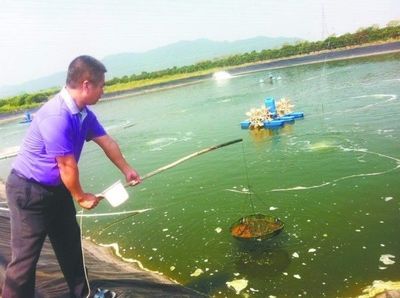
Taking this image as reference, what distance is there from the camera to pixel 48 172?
3.53 m

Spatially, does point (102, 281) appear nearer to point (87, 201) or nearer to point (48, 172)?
point (87, 201)

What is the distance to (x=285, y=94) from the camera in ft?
93.6

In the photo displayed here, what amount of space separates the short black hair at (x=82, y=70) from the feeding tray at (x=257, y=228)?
444 cm

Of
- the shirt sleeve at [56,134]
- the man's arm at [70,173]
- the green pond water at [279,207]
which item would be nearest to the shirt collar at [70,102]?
the shirt sleeve at [56,134]

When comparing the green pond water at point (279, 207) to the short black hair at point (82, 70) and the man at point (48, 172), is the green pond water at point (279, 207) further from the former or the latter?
the short black hair at point (82, 70)

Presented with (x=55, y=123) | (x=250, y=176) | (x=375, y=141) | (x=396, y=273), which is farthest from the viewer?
(x=375, y=141)

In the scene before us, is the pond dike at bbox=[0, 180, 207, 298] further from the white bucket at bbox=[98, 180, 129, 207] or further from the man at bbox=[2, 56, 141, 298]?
the white bucket at bbox=[98, 180, 129, 207]

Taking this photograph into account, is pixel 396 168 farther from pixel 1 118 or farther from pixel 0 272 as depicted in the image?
pixel 1 118

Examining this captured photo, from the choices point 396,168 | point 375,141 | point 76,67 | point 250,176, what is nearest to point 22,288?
point 76,67

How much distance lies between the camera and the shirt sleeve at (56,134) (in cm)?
333

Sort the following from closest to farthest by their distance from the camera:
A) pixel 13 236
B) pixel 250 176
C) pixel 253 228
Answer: pixel 13 236, pixel 253 228, pixel 250 176

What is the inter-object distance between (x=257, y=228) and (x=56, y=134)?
15.4 feet

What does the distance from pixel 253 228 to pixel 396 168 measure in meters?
4.72

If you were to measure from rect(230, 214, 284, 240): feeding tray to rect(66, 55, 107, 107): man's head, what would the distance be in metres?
4.34
